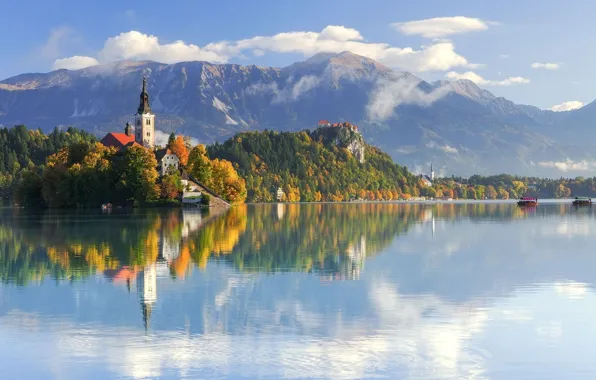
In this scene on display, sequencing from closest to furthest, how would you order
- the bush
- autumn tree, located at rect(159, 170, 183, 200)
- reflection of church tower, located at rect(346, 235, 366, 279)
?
1. reflection of church tower, located at rect(346, 235, 366, 279)
2. autumn tree, located at rect(159, 170, 183, 200)
3. the bush

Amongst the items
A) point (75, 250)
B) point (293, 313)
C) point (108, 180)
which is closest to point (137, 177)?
point (108, 180)

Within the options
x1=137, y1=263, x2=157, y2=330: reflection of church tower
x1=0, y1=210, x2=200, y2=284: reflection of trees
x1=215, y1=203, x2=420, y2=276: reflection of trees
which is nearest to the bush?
x1=0, y1=210, x2=200, y2=284: reflection of trees

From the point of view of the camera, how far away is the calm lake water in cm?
2139

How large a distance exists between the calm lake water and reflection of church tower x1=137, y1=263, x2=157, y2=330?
9 cm

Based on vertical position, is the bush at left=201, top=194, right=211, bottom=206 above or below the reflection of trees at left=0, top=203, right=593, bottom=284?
above

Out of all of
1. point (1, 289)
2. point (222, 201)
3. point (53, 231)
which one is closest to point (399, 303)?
point (1, 289)

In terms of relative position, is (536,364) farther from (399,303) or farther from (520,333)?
(399,303)

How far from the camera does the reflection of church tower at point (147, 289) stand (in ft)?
93.5

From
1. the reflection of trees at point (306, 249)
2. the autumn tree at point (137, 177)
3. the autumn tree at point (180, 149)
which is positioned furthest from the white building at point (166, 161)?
the reflection of trees at point (306, 249)

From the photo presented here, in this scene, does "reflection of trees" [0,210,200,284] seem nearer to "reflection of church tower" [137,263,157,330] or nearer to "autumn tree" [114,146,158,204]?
"reflection of church tower" [137,263,157,330]

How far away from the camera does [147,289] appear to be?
112 feet

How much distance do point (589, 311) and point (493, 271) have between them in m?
13.4

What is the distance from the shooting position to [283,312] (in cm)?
2877

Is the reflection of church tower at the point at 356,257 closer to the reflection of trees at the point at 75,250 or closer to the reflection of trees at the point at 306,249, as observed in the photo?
the reflection of trees at the point at 306,249
